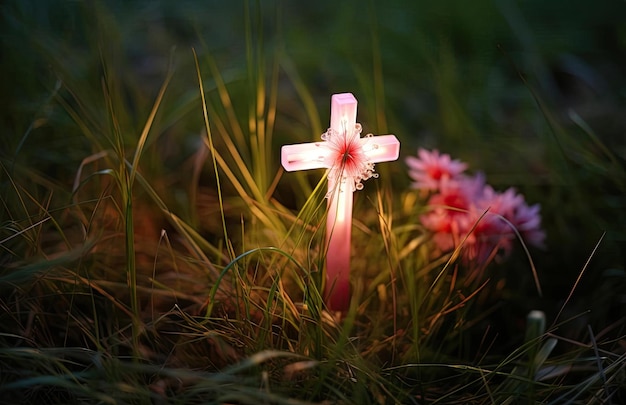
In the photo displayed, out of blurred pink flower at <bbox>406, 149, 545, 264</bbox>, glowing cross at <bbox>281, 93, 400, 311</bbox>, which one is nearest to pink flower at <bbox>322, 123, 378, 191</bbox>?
glowing cross at <bbox>281, 93, 400, 311</bbox>

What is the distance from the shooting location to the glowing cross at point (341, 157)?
2.50 feet

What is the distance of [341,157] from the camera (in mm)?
765

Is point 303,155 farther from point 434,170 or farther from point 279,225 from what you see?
point 434,170

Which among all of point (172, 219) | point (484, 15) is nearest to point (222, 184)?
point (172, 219)

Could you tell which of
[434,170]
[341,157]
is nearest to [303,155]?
[341,157]

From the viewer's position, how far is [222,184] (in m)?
1.10

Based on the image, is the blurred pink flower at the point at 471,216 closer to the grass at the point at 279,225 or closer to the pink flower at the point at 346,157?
the grass at the point at 279,225

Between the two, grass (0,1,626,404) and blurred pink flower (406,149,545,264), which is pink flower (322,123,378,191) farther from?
blurred pink flower (406,149,545,264)

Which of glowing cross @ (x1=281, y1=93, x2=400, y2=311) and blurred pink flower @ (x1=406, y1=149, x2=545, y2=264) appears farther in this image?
blurred pink flower @ (x1=406, y1=149, x2=545, y2=264)

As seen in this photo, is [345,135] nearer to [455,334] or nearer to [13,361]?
[455,334]

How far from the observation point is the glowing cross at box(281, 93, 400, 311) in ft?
2.50

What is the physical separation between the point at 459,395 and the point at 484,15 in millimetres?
899

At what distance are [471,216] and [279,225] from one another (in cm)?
23

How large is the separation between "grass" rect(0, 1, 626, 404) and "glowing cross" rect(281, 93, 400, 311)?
0.09 feet
